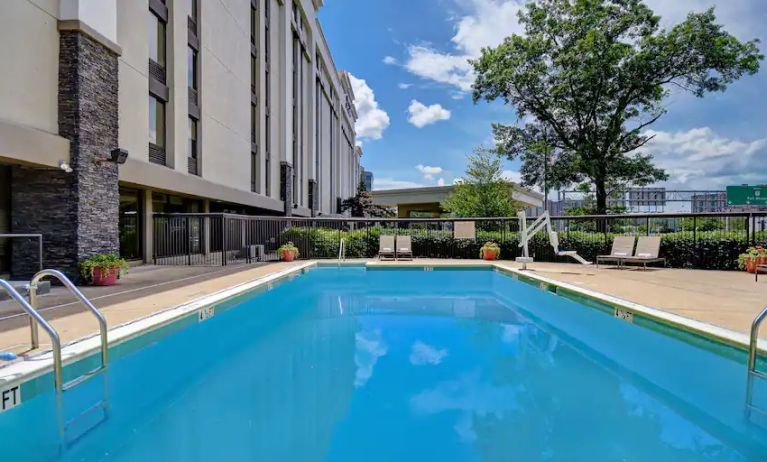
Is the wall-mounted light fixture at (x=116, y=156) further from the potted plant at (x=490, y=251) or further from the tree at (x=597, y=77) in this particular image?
the tree at (x=597, y=77)

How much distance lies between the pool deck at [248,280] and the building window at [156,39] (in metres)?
6.47

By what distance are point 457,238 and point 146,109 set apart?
33.6 ft

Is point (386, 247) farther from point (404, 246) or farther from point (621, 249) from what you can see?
point (621, 249)

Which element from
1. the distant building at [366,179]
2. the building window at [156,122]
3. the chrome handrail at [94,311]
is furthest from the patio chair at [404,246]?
the distant building at [366,179]

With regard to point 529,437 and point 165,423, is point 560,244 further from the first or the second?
point 165,423

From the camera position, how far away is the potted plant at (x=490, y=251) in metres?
14.4

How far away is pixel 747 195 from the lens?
31875 millimetres

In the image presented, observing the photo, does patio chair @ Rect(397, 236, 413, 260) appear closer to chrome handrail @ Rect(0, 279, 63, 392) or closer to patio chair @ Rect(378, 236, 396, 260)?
patio chair @ Rect(378, 236, 396, 260)

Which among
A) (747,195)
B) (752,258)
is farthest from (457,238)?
(747,195)

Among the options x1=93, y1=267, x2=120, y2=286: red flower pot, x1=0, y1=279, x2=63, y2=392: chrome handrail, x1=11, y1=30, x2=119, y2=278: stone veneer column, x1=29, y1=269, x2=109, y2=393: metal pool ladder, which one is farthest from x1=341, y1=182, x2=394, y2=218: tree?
x1=0, y1=279, x2=63, y2=392: chrome handrail

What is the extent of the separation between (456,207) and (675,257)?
17.0 meters

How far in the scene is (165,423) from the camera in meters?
3.29

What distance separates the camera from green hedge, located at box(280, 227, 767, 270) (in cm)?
1097

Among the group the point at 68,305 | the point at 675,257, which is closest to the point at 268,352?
the point at 68,305
